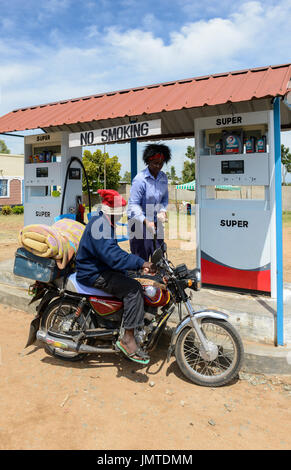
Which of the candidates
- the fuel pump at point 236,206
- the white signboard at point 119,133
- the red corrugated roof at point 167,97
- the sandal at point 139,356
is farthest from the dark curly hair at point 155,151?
the sandal at point 139,356

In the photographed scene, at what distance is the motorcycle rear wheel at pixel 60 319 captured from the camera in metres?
4.21

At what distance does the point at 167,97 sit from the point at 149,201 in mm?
1484

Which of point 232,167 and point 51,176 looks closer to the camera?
point 232,167

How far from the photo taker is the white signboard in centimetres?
481

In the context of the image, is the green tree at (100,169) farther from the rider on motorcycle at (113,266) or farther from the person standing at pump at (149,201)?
the rider on motorcycle at (113,266)

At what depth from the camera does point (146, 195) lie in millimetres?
5016

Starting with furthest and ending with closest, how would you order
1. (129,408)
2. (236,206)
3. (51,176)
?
(51,176)
(236,206)
(129,408)

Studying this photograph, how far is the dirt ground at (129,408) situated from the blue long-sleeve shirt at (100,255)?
1.03m

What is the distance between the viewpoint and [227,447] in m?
2.83

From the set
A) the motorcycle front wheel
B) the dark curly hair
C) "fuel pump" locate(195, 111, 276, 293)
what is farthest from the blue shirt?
the motorcycle front wheel

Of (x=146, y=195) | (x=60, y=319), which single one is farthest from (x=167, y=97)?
(x=60, y=319)

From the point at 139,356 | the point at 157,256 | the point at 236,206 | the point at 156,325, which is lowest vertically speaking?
the point at 139,356

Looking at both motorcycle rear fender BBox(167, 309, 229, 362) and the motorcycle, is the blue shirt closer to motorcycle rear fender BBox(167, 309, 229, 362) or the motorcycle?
the motorcycle

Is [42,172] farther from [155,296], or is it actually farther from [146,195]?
[155,296]
